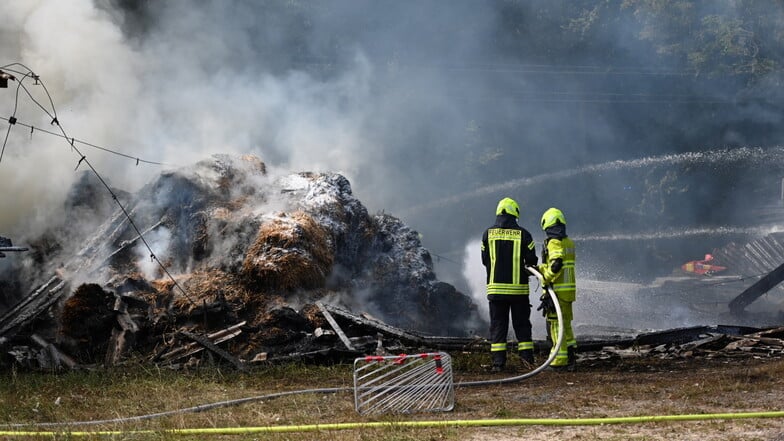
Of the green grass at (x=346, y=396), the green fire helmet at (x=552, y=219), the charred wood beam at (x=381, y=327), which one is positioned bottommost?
the green grass at (x=346, y=396)

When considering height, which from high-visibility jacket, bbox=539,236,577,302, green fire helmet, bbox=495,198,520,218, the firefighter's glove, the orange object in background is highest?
the orange object in background

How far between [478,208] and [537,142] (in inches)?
174

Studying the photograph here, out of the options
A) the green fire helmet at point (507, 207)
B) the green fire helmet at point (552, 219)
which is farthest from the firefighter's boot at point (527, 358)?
the green fire helmet at point (507, 207)

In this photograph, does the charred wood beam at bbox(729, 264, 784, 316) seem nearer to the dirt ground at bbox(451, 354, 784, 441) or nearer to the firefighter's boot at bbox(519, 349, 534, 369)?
the dirt ground at bbox(451, 354, 784, 441)

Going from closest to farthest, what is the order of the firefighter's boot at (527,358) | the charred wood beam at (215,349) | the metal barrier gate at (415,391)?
the metal barrier gate at (415,391) < the firefighter's boot at (527,358) < the charred wood beam at (215,349)

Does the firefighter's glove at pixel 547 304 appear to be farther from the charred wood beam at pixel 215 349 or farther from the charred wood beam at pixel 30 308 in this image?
the charred wood beam at pixel 30 308

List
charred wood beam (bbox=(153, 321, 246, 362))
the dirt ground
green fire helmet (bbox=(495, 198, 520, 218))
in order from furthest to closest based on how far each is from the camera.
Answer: charred wood beam (bbox=(153, 321, 246, 362))
green fire helmet (bbox=(495, 198, 520, 218))
the dirt ground

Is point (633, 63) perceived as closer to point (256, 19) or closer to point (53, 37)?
point (256, 19)

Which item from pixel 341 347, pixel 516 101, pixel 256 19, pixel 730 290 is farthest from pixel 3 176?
pixel 516 101

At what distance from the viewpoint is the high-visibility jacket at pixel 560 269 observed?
9.83m

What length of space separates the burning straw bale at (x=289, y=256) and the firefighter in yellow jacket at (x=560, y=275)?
442 cm

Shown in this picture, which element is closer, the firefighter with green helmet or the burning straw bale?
the firefighter with green helmet

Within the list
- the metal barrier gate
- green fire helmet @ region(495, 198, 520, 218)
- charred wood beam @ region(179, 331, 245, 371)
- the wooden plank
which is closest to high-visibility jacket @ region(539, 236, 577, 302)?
green fire helmet @ region(495, 198, 520, 218)

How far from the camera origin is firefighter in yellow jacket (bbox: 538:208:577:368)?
9.82 m
